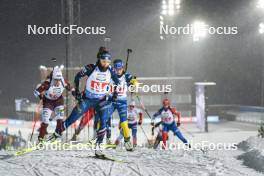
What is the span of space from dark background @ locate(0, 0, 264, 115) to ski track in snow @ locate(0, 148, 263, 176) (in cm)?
2685

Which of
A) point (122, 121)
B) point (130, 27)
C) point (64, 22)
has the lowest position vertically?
point (122, 121)

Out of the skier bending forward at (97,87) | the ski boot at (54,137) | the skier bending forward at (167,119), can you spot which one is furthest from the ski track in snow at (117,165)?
the skier bending forward at (167,119)

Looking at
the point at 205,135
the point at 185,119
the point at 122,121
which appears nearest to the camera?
the point at 122,121

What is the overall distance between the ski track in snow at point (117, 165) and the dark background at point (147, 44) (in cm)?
2685

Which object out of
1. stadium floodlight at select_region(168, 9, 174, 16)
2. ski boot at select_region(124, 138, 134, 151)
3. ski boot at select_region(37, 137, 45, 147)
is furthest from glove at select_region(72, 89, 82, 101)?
stadium floodlight at select_region(168, 9, 174, 16)

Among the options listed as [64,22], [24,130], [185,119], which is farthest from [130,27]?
[64,22]

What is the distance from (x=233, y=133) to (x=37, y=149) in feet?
65.4

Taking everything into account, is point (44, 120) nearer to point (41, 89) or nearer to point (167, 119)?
point (41, 89)

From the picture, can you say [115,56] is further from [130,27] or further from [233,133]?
[233,133]

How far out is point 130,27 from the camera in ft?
129

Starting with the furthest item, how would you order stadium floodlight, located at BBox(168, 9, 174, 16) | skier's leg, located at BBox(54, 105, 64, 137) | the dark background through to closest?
the dark background, stadium floodlight, located at BBox(168, 9, 174, 16), skier's leg, located at BBox(54, 105, 64, 137)

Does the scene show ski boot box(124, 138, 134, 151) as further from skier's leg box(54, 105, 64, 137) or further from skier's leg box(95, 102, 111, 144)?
skier's leg box(54, 105, 64, 137)

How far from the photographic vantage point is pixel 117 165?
8133mm

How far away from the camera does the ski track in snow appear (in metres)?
7.68
